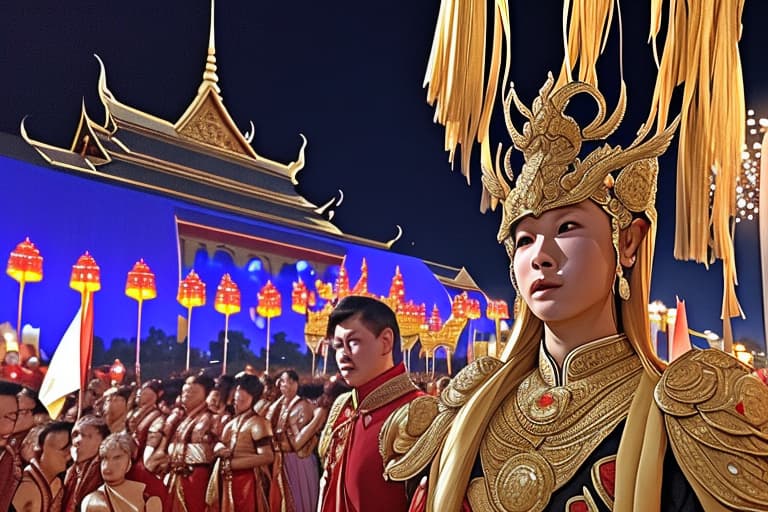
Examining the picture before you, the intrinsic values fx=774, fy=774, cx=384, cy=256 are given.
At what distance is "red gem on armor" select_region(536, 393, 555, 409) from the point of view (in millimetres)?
1428

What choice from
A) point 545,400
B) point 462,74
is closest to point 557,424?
point 545,400

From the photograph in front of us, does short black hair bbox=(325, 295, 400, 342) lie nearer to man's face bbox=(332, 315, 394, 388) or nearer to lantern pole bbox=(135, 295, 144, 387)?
man's face bbox=(332, 315, 394, 388)

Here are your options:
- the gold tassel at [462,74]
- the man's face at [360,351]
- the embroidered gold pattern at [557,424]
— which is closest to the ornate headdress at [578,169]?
the embroidered gold pattern at [557,424]

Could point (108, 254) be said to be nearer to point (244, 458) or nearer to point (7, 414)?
point (7, 414)

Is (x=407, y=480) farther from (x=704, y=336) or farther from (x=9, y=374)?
(x=704, y=336)

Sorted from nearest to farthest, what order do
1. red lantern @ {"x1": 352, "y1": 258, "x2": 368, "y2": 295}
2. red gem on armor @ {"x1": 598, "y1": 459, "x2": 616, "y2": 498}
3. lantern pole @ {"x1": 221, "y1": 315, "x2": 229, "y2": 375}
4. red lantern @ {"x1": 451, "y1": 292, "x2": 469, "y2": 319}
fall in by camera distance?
1. red gem on armor @ {"x1": 598, "y1": 459, "x2": 616, "y2": 498}
2. lantern pole @ {"x1": 221, "y1": 315, "x2": 229, "y2": 375}
3. red lantern @ {"x1": 352, "y1": 258, "x2": 368, "y2": 295}
4. red lantern @ {"x1": 451, "y1": 292, "x2": 469, "y2": 319}

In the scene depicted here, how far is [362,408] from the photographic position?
250 centimetres

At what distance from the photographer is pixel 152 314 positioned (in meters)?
3.40

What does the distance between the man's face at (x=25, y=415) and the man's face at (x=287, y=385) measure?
122cm

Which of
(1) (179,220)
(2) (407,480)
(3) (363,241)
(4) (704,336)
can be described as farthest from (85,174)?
(4) (704,336)

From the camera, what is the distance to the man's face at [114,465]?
10.1 feet

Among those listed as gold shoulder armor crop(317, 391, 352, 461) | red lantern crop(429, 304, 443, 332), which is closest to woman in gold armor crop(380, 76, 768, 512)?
gold shoulder armor crop(317, 391, 352, 461)

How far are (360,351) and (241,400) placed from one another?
1.17 meters

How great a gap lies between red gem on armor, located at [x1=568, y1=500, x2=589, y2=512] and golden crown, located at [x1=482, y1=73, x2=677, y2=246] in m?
0.50
